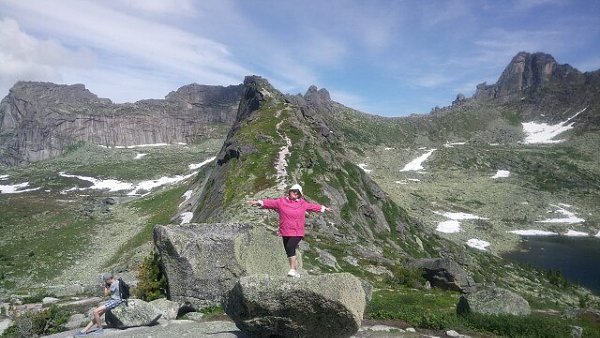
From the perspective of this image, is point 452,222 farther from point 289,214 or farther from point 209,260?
point 289,214

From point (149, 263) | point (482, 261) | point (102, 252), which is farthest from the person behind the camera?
point (482, 261)

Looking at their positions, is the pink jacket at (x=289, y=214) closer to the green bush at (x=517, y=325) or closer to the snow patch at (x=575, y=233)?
the green bush at (x=517, y=325)

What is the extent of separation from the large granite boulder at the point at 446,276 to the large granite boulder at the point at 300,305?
2178 centimetres

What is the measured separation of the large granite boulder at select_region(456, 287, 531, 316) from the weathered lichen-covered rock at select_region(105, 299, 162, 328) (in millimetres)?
12236

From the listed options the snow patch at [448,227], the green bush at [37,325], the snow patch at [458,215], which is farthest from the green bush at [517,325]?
the snow patch at [458,215]

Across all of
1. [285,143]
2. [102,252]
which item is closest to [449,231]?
[285,143]

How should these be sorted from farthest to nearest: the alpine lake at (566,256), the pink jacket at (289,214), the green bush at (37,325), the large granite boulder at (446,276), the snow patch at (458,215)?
the snow patch at (458,215), the alpine lake at (566,256), the large granite boulder at (446,276), the green bush at (37,325), the pink jacket at (289,214)

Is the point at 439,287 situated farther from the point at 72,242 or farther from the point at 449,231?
the point at 449,231

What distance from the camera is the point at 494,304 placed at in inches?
693

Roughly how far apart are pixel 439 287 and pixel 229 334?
22.4 m

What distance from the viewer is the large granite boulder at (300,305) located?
447 inches

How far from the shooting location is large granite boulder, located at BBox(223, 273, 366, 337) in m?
11.3

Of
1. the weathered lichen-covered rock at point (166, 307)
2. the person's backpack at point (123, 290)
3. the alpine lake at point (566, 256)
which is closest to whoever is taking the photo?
the weathered lichen-covered rock at point (166, 307)

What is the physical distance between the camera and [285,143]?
222 ft
